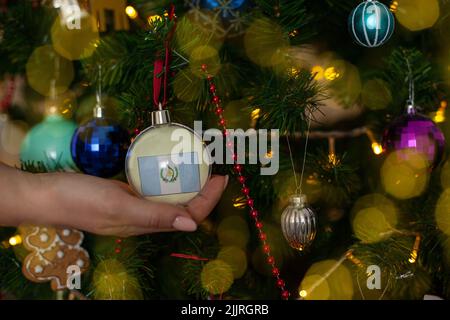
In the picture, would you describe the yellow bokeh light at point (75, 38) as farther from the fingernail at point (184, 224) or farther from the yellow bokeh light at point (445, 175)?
the yellow bokeh light at point (445, 175)

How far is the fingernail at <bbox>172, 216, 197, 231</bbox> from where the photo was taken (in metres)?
0.67

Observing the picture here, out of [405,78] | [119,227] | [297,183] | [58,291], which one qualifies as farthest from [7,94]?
[405,78]

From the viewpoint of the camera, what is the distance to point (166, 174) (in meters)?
0.68

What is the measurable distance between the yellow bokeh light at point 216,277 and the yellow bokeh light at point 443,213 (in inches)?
12.9

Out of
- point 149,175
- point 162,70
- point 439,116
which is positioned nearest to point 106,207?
point 149,175

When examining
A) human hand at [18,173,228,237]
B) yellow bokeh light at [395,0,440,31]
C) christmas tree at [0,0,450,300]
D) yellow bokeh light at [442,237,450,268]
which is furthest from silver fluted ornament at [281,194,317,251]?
yellow bokeh light at [395,0,440,31]

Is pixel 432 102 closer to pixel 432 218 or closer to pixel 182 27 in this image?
pixel 432 218

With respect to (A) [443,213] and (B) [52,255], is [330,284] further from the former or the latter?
(B) [52,255]

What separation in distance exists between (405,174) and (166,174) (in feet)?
1.21

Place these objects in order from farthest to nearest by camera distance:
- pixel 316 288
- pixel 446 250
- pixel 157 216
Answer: pixel 316 288 < pixel 446 250 < pixel 157 216

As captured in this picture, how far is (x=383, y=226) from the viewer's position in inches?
31.0

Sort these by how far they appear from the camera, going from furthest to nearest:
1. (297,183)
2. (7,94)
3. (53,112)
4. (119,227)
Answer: (7,94) < (53,112) < (297,183) < (119,227)

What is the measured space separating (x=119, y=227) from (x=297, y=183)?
0.29m

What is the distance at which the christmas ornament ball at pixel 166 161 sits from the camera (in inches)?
26.7
